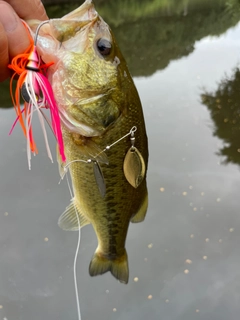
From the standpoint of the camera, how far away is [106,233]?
168 cm

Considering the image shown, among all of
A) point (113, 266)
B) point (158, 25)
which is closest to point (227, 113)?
point (113, 266)

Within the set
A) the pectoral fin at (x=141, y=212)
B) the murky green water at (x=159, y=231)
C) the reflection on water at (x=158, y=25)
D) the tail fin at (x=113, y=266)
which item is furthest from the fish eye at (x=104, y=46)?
the reflection on water at (x=158, y=25)

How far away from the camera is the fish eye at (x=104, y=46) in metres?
1.19

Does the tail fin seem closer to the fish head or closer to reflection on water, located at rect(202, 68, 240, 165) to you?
the fish head

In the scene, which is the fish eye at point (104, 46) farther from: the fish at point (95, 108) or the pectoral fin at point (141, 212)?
the pectoral fin at point (141, 212)

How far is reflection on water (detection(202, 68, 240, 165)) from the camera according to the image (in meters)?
4.48

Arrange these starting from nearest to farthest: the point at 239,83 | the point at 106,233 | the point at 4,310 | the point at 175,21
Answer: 1. the point at 106,233
2. the point at 4,310
3. the point at 239,83
4. the point at 175,21

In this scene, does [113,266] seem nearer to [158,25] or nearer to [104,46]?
[104,46]

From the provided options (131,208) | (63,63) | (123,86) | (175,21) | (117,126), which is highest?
(63,63)

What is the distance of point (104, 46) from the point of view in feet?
3.92

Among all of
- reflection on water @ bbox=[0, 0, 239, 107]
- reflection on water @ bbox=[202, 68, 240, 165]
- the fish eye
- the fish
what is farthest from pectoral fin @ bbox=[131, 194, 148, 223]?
reflection on water @ bbox=[0, 0, 239, 107]

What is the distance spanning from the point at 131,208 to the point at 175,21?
411 inches

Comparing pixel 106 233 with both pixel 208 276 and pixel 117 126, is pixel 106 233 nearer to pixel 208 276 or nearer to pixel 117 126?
pixel 117 126

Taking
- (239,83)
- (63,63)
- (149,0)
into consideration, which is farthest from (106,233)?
(149,0)
